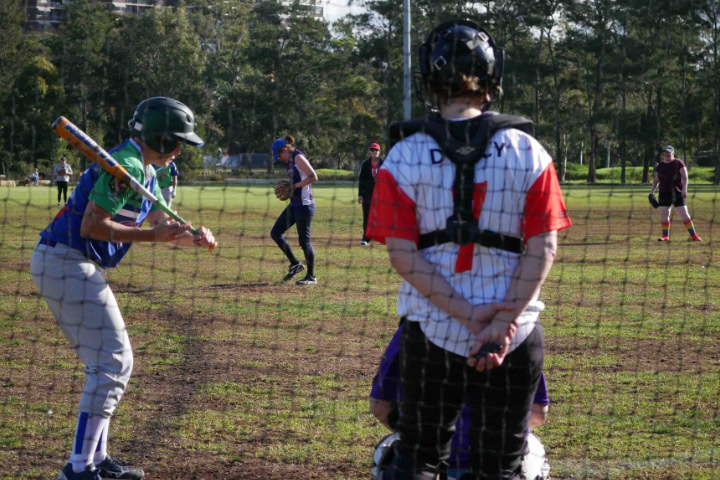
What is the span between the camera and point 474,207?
9.47ft

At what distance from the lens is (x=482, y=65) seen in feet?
9.80

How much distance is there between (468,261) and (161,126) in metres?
2.26

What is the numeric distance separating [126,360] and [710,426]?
3.57 metres

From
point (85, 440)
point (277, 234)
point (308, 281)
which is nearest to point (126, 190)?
point (85, 440)

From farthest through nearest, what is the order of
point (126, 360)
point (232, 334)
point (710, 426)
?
point (232, 334), point (710, 426), point (126, 360)

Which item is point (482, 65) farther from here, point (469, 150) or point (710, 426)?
point (710, 426)

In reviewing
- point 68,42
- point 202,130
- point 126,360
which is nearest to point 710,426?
point 126,360

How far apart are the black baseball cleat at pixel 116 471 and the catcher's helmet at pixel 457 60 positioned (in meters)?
2.77

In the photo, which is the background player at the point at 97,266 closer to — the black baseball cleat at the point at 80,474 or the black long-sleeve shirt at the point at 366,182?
the black baseball cleat at the point at 80,474

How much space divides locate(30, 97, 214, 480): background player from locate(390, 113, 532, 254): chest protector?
2.01m

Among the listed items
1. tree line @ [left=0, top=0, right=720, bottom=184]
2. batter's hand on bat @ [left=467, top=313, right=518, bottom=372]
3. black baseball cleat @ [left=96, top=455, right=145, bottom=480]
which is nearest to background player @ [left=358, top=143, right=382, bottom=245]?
black baseball cleat @ [left=96, top=455, right=145, bottom=480]

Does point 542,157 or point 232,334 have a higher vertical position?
point 542,157

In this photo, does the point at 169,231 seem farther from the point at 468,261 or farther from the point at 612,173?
the point at 612,173

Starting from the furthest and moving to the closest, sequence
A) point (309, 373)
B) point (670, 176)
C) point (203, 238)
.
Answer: point (670, 176) < point (309, 373) < point (203, 238)
